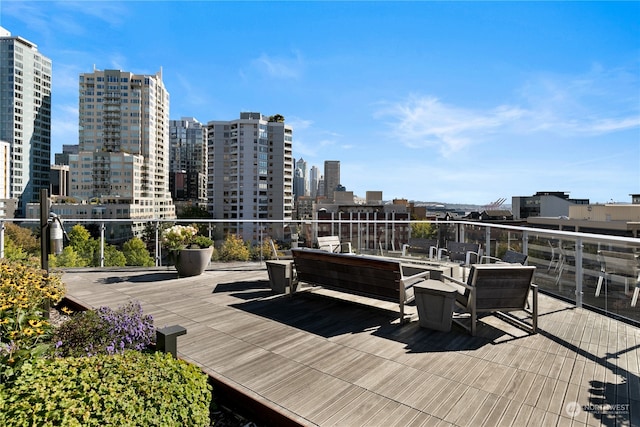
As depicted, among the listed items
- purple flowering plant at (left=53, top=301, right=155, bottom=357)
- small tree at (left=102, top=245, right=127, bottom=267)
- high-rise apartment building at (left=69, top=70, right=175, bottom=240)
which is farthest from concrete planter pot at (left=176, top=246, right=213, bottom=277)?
high-rise apartment building at (left=69, top=70, right=175, bottom=240)

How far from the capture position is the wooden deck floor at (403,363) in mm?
2406

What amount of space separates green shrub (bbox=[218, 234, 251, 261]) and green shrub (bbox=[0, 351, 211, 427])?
19.9 ft

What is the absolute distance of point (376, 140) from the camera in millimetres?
46938

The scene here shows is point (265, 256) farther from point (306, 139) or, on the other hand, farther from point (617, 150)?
point (306, 139)

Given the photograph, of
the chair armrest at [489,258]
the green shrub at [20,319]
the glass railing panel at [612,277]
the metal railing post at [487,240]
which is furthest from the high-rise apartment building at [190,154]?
the glass railing panel at [612,277]

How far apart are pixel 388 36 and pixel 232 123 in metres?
75.0

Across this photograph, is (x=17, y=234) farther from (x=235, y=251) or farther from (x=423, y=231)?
(x=423, y=231)

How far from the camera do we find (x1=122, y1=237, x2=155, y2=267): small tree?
8.04m

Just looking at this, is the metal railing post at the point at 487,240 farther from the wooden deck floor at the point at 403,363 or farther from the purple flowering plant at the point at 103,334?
the purple flowering plant at the point at 103,334

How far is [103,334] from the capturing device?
2988mm

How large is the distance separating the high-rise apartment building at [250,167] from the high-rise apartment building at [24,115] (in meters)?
39.7

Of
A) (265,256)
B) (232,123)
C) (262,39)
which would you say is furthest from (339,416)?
(232,123)

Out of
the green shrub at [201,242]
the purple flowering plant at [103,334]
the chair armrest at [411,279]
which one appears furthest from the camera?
the green shrub at [201,242]

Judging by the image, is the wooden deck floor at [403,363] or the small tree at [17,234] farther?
the small tree at [17,234]
